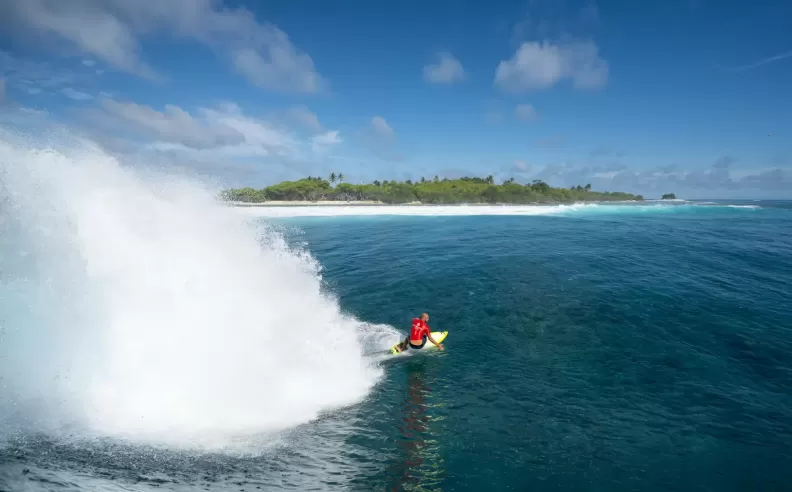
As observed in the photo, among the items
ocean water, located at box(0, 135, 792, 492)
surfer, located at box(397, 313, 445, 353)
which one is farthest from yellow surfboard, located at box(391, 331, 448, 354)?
surfer, located at box(397, 313, 445, 353)

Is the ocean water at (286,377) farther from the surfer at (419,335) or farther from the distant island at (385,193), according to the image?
the distant island at (385,193)

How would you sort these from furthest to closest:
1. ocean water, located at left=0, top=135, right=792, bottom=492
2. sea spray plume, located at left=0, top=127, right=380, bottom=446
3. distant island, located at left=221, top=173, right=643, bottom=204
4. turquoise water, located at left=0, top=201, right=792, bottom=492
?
1. distant island, located at left=221, top=173, right=643, bottom=204
2. sea spray plume, located at left=0, top=127, right=380, bottom=446
3. ocean water, located at left=0, top=135, right=792, bottom=492
4. turquoise water, located at left=0, top=201, right=792, bottom=492

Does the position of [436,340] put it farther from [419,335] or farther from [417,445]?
[417,445]

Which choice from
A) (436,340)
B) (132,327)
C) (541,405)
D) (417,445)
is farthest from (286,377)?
(541,405)

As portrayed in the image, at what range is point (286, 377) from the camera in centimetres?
1423

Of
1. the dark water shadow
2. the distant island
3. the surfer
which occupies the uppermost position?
the distant island

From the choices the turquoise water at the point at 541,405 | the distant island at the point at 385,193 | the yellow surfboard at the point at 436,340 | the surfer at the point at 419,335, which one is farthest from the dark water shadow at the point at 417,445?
the distant island at the point at 385,193

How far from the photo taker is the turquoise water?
9672 millimetres

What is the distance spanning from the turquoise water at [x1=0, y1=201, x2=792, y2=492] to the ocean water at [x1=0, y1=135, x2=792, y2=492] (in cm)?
8

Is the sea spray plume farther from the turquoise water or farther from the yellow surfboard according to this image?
the yellow surfboard

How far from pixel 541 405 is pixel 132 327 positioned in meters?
14.3

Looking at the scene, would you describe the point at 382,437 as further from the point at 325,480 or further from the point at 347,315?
the point at 347,315

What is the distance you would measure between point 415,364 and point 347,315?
697 cm

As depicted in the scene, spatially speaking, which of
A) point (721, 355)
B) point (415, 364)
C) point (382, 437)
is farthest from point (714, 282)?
point (382, 437)
